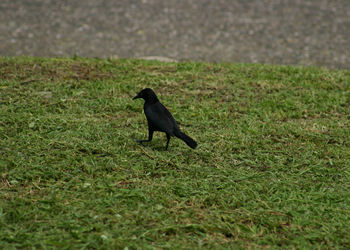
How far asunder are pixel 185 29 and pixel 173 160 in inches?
289

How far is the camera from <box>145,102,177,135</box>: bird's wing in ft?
15.8

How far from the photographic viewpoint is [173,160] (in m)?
4.88

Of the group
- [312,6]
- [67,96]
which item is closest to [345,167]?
[67,96]

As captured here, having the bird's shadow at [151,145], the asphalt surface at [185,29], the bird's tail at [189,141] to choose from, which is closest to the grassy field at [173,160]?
the bird's shadow at [151,145]

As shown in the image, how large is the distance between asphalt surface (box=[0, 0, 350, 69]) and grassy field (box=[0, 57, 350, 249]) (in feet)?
7.20

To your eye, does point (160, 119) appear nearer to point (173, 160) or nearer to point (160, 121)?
point (160, 121)

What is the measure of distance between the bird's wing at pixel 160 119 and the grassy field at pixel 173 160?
33cm

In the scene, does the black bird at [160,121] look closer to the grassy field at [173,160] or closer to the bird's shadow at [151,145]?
the bird's shadow at [151,145]

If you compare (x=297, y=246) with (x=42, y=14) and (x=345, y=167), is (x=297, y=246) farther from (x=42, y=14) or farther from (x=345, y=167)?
(x=42, y=14)

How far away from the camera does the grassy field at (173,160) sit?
3.66 m

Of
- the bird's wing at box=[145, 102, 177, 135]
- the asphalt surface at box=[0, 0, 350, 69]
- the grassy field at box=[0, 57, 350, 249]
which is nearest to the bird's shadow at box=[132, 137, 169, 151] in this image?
the grassy field at box=[0, 57, 350, 249]

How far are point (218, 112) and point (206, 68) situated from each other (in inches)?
78.4

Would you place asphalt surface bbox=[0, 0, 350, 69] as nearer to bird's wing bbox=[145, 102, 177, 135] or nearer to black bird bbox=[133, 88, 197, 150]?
black bird bbox=[133, 88, 197, 150]

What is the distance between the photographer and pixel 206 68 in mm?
8164
